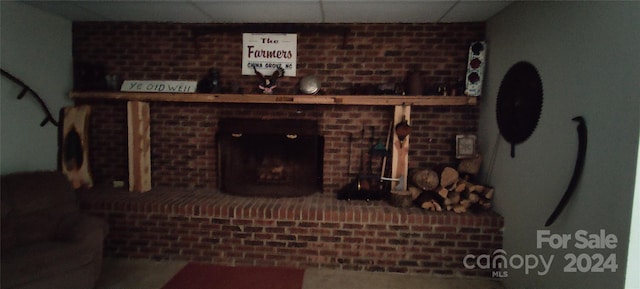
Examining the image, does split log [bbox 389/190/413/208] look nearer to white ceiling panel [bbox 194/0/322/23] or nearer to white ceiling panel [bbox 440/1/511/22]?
white ceiling panel [bbox 440/1/511/22]

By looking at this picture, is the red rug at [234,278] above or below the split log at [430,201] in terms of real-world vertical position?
below

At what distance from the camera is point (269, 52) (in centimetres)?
325

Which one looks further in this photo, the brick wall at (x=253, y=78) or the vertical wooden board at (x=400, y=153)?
the brick wall at (x=253, y=78)

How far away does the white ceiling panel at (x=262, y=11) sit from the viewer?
106 inches

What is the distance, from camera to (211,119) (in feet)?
11.0

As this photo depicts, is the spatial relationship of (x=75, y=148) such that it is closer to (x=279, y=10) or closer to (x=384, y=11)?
(x=279, y=10)

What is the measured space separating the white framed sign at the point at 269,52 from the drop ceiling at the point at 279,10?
161mm

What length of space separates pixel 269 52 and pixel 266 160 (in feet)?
3.86

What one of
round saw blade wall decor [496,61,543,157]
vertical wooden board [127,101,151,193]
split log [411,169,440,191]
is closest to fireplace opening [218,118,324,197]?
vertical wooden board [127,101,151,193]

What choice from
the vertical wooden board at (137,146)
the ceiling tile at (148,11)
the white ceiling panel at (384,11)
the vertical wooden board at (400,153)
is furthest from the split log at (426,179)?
the vertical wooden board at (137,146)

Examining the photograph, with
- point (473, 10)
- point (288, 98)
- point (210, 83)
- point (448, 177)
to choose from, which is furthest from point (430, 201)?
point (210, 83)

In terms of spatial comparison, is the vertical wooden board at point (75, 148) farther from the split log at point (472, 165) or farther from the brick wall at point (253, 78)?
the split log at point (472, 165)

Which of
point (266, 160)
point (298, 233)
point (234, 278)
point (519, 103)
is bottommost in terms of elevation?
point (234, 278)

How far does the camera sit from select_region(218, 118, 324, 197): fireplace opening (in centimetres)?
332
